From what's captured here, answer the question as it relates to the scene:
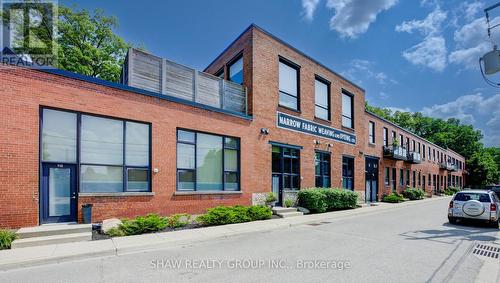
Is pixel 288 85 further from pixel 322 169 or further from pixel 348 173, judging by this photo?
pixel 348 173

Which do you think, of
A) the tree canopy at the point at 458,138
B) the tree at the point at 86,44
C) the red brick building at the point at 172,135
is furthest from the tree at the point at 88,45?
the tree canopy at the point at 458,138

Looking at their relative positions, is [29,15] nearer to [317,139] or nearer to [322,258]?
[317,139]

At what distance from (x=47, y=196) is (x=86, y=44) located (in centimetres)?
2440

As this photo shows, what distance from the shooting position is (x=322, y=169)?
20.2 metres

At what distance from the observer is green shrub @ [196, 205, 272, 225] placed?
1134 centimetres

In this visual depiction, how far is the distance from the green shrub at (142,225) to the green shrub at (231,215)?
5.29 feet

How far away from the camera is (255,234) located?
10.3 meters

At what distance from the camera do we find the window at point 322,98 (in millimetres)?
20531

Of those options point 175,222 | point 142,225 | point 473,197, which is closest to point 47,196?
point 142,225

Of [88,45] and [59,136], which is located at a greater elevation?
[88,45]

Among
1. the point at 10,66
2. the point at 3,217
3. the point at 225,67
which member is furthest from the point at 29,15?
the point at 3,217

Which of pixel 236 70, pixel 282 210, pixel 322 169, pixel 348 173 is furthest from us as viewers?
pixel 348 173

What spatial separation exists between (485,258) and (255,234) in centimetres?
654

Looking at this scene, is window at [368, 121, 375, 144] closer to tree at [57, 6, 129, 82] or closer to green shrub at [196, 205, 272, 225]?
green shrub at [196, 205, 272, 225]
